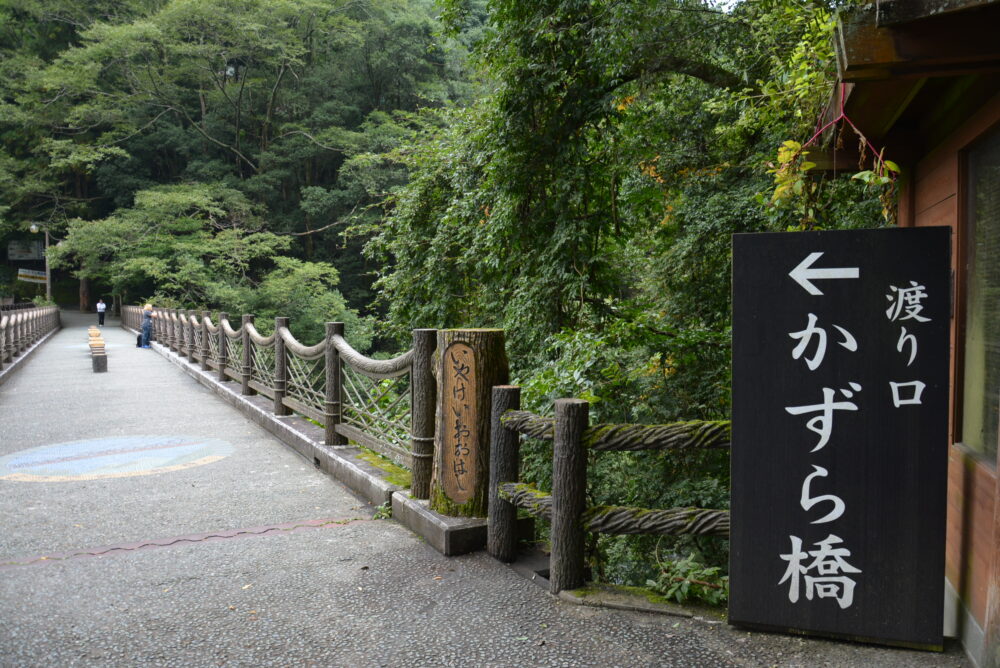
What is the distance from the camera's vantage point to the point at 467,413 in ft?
14.9

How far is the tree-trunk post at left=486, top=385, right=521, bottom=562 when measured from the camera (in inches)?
166

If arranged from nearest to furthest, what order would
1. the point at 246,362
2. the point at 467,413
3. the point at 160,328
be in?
the point at 467,413
the point at 246,362
the point at 160,328

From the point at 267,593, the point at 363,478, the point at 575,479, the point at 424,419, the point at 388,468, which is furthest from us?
the point at 388,468

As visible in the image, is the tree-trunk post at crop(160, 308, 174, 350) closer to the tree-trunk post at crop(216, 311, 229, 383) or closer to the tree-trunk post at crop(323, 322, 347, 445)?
the tree-trunk post at crop(216, 311, 229, 383)

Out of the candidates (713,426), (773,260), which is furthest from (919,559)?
(773,260)

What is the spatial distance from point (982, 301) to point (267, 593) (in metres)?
3.61

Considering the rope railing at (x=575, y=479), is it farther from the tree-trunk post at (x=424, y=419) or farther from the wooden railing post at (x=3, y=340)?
the wooden railing post at (x=3, y=340)

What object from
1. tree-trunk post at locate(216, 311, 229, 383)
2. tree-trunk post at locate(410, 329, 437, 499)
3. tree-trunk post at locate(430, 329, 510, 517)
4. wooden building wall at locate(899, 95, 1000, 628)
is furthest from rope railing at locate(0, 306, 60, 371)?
wooden building wall at locate(899, 95, 1000, 628)

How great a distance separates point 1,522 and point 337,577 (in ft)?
9.75

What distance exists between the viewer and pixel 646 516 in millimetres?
3547

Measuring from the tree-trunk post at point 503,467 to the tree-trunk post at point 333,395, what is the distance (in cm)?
319

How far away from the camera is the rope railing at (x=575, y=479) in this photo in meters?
3.41

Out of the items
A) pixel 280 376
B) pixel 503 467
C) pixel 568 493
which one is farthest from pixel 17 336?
pixel 568 493

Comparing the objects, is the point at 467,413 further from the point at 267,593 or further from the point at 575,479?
the point at 267,593
